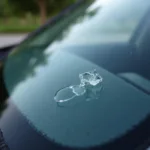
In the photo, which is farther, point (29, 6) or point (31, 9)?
point (31, 9)

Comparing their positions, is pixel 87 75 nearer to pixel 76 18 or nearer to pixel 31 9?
pixel 76 18

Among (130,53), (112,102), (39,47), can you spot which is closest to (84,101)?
(112,102)

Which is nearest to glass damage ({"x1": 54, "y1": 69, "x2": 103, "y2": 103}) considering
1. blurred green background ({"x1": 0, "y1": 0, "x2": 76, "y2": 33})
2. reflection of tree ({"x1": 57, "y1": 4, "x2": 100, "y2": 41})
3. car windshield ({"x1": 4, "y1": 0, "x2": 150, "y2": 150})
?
car windshield ({"x1": 4, "y1": 0, "x2": 150, "y2": 150})

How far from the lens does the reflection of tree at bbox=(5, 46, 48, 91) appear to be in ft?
5.88

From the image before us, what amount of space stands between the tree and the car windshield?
1022 centimetres

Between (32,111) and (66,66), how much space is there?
1.08ft

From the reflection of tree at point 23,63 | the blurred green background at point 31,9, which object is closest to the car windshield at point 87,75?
the reflection of tree at point 23,63

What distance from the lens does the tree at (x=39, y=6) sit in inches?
491

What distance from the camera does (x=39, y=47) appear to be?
2053mm

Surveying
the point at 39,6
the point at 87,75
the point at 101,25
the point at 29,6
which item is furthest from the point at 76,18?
the point at 29,6

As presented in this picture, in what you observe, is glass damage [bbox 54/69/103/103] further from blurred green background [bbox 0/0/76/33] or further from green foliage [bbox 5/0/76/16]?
green foliage [bbox 5/0/76/16]

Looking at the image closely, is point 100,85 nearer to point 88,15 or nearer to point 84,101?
point 84,101

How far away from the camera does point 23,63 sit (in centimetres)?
192

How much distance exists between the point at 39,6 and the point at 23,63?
11150 millimetres
